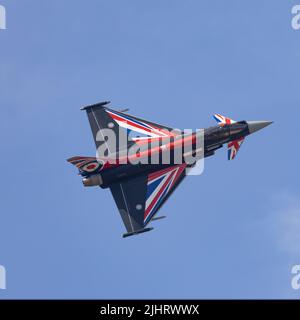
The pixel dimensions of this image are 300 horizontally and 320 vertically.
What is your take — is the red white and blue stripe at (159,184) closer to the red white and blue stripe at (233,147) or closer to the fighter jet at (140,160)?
the fighter jet at (140,160)

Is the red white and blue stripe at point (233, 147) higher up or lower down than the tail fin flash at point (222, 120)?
lower down

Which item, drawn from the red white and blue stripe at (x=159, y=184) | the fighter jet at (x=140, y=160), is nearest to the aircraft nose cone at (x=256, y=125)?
the fighter jet at (x=140, y=160)

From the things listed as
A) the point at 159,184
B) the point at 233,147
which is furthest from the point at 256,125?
the point at 159,184

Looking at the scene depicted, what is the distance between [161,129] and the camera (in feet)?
268

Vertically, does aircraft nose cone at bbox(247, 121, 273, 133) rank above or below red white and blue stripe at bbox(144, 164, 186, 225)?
above

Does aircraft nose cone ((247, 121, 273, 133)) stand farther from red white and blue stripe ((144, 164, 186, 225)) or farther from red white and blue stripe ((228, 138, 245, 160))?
red white and blue stripe ((144, 164, 186, 225))

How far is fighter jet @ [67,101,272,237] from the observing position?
78.0 m

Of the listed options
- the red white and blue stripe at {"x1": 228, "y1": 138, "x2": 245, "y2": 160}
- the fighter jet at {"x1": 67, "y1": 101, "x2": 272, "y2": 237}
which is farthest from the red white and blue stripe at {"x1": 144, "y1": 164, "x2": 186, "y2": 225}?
the red white and blue stripe at {"x1": 228, "y1": 138, "x2": 245, "y2": 160}

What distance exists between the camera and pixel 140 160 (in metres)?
78.6

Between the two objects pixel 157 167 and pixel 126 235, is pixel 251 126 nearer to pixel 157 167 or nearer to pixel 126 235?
pixel 157 167

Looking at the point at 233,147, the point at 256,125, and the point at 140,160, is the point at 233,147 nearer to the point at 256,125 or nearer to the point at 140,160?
the point at 256,125

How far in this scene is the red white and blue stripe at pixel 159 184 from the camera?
3110 inches

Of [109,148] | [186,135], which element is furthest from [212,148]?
[109,148]

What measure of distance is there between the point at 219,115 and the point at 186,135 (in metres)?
3.28
